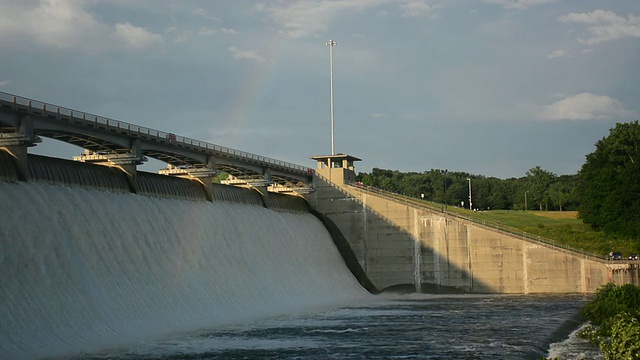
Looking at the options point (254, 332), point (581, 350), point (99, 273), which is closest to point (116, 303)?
point (99, 273)

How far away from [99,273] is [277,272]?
25.4 metres

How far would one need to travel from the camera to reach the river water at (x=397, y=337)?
37.1 m

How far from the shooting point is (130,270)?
154 feet

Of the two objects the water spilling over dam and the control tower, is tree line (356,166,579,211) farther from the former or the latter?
the water spilling over dam

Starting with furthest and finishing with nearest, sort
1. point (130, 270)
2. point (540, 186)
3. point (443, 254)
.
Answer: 1. point (540, 186)
2. point (443, 254)
3. point (130, 270)

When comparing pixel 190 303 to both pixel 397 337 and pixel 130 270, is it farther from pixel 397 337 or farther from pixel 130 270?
pixel 397 337

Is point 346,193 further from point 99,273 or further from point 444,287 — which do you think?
point 99,273

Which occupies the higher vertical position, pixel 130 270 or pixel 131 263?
pixel 131 263

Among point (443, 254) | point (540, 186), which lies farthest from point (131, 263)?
point (540, 186)

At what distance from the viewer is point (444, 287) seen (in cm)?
8125

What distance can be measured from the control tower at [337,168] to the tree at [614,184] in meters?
37.3

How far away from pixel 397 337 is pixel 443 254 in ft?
127

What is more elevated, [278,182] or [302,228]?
[278,182]

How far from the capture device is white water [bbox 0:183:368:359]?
122 feet
